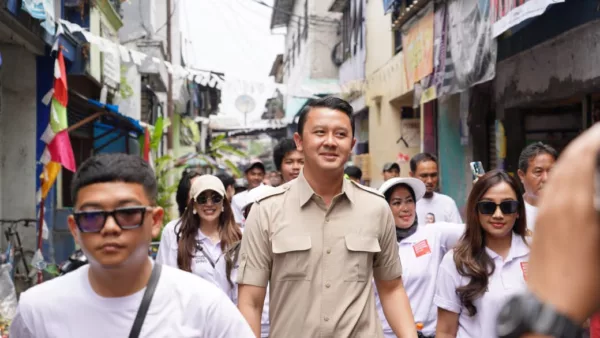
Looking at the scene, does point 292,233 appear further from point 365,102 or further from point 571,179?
point 365,102

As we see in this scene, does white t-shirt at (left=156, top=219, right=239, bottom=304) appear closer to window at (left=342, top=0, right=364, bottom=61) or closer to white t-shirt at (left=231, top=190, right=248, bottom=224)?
Result: white t-shirt at (left=231, top=190, right=248, bottom=224)

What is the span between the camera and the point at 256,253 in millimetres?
3867

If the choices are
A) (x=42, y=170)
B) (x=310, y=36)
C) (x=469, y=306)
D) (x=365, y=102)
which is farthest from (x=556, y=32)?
(x=310, y=36)

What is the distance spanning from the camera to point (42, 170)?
1060 cm

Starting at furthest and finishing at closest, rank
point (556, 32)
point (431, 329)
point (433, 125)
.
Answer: point (433, 125)
point (556, 32)
point (431, 329)

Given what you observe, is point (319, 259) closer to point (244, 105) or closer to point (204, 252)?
point (204, 252)

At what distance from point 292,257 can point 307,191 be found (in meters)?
0.39

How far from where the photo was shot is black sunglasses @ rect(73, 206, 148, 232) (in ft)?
8.39

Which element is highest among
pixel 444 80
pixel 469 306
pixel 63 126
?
pixel 444 80

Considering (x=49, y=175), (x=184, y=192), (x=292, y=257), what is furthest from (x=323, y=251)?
(x=49, y=175)

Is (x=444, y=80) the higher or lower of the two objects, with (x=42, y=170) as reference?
higher

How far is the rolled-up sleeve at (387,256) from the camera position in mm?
3977

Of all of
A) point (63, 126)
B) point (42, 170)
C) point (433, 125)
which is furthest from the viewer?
point (433, 125)

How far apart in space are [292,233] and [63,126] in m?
6.78
